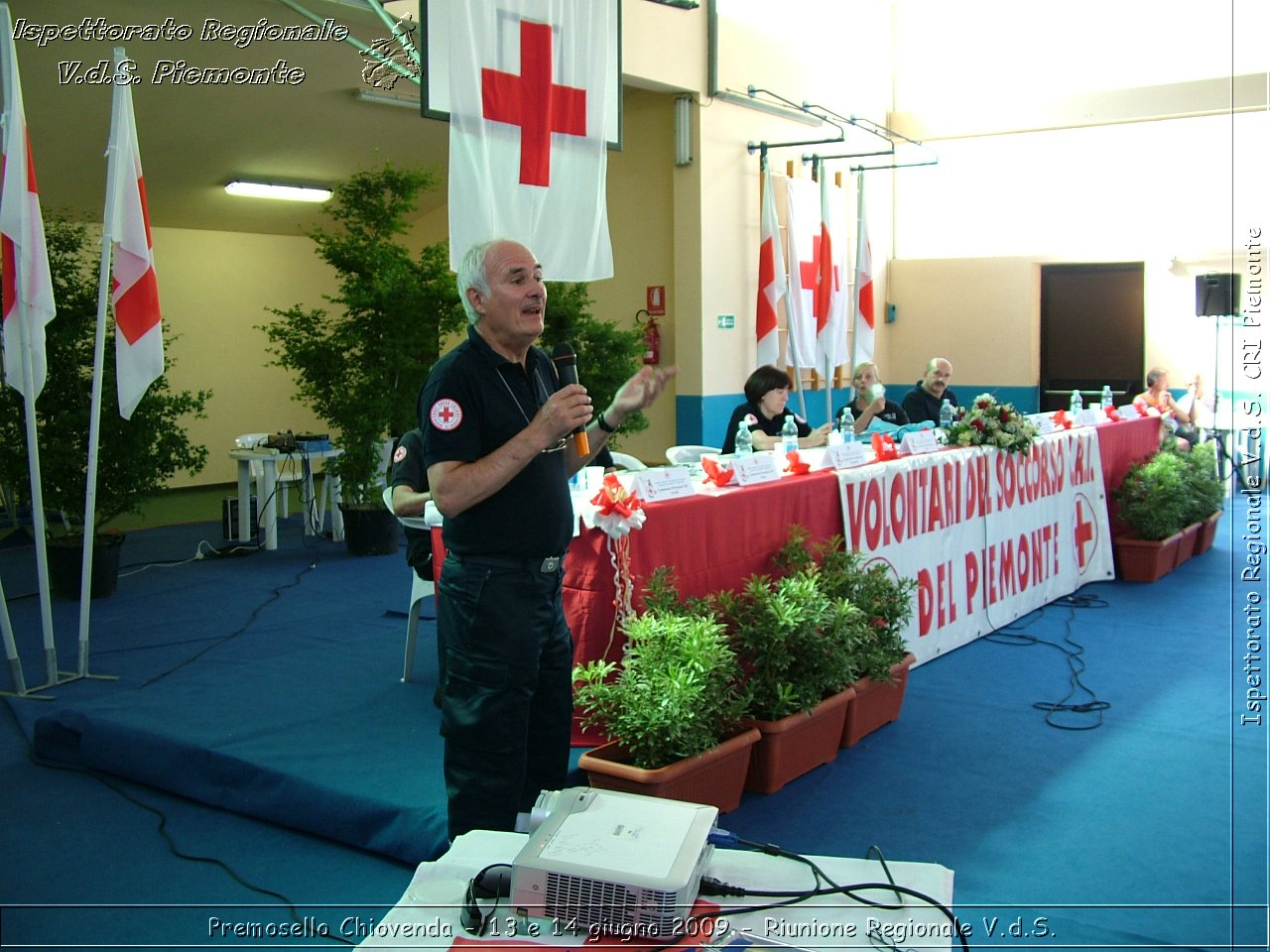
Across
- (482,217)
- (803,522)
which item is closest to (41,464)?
(482,217)

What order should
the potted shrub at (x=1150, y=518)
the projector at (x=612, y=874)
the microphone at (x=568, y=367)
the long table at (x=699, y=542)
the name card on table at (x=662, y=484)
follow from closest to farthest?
the projector at (x=612, y=874), the microphone at (x=568, y=367), the long table at (x=699, y=542), the name card on table at (x=662, y=484), the potted shrub at (x=1150, y=518)

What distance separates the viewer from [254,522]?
7492 mm

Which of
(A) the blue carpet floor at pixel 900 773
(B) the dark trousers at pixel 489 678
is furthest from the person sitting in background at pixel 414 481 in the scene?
(B) the dark trousers at pixel 489 678

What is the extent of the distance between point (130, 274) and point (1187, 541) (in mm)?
5830

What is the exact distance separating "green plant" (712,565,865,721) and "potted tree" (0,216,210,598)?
3.93 metres

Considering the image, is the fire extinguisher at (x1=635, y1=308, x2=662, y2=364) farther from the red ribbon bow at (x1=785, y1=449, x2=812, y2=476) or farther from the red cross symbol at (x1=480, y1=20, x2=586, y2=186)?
the red ribbon bow at (x1=785, y1=449, x2=812, y2=476)

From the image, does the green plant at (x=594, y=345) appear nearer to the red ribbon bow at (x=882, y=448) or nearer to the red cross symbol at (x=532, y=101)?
the red ribbon bow at (x=882, y=448)

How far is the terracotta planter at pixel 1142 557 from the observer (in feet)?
19.6

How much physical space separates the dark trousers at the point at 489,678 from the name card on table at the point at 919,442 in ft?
9.49

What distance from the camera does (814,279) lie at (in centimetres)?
919

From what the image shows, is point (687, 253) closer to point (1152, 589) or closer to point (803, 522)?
point (1152, 589)

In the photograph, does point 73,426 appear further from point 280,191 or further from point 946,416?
point 946,416

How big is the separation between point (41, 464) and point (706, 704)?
4285 mm

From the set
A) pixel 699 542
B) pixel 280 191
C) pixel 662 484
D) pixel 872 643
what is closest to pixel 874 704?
pixel 872 643
